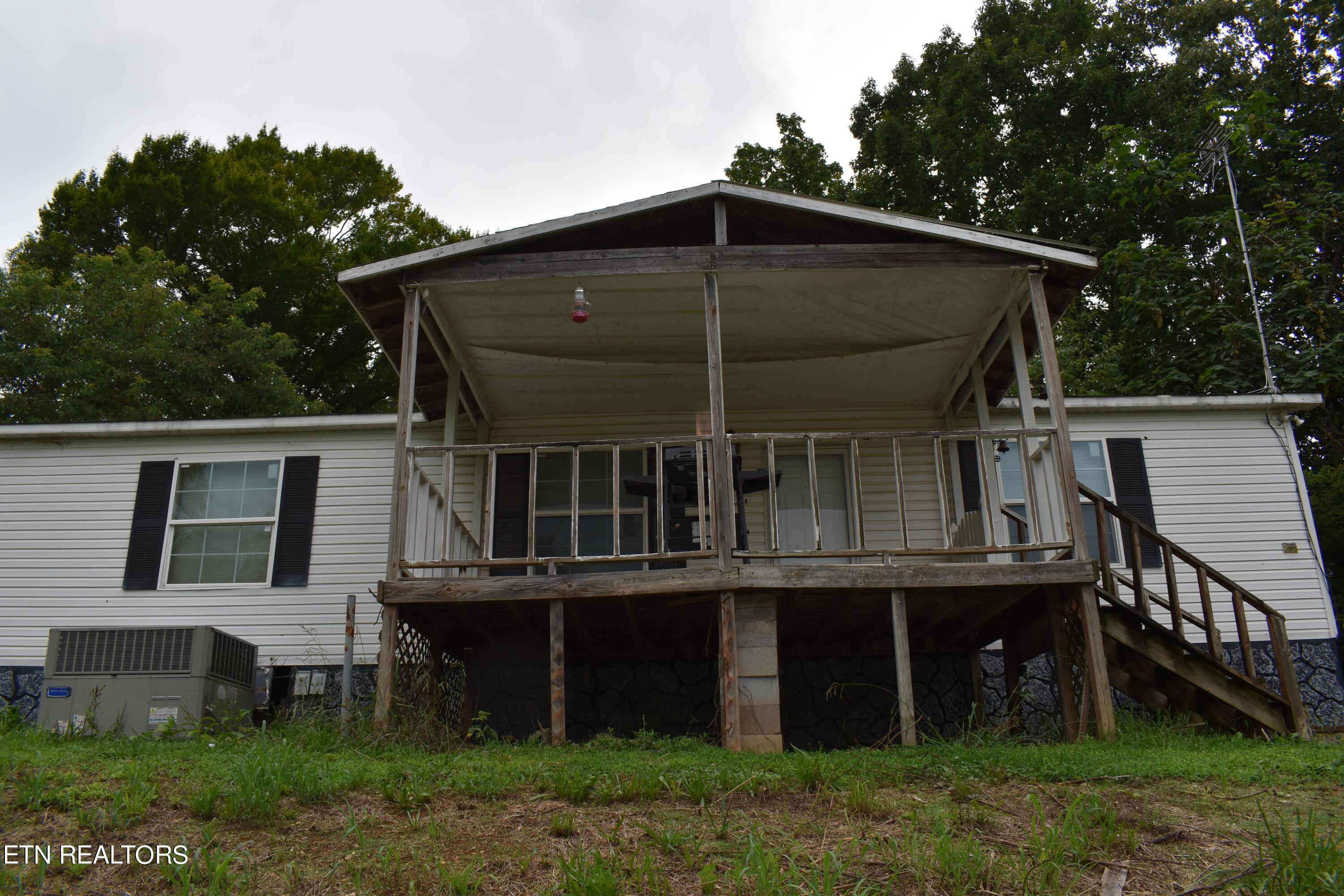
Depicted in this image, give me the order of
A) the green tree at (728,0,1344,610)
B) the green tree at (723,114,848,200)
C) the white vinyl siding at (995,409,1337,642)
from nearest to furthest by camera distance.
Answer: the white vinyl siding at (995,409,1337,642) < the green tree at (728,0,1344,610) < the green tree at (723,114,848,200)

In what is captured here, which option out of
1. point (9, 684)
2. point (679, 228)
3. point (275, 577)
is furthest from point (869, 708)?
point (9, 684)

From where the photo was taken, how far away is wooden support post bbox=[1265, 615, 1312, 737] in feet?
23.7

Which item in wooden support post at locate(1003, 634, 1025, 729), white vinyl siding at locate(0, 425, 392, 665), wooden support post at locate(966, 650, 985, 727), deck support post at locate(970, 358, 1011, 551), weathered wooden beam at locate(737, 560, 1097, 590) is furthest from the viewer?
white vinyl siding at locate(0, 425, 392, 665)

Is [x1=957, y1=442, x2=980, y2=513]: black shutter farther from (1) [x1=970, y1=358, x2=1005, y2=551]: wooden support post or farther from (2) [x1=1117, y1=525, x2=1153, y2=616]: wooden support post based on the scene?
(2) [x1=1117, y1=525, x2=1153, y2=616]: wooden support post

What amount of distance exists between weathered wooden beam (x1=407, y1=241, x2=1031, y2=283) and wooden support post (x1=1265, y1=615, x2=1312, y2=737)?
3.28 metres

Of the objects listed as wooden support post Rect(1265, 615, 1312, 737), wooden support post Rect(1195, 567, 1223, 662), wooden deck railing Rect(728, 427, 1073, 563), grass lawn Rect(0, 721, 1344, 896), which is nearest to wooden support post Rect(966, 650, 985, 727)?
wooden deck railing Rect(728, 427, 1073, 563)

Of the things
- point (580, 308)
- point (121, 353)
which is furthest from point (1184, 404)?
point (121, 353)

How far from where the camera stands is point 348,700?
745 cm

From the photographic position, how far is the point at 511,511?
32.8 ft

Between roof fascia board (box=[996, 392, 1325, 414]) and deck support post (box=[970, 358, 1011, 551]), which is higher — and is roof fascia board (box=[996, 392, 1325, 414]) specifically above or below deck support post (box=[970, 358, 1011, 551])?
above

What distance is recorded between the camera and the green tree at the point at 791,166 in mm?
22984

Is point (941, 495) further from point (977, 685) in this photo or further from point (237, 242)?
point (237, 242)

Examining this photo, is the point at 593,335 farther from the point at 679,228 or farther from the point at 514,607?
the point at 514,607

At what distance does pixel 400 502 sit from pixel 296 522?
10.2 feet
